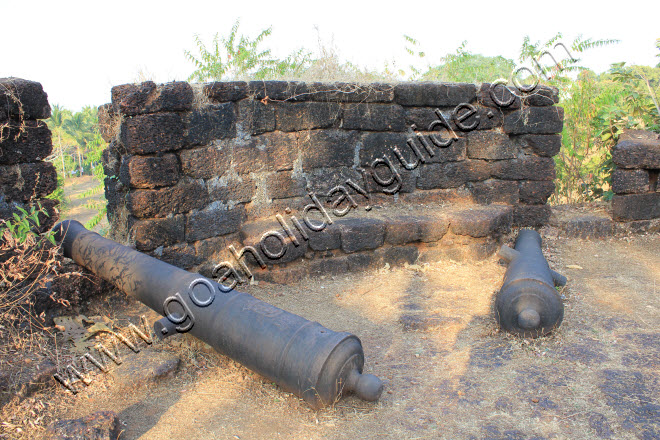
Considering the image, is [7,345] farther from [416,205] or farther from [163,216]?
[416,205]

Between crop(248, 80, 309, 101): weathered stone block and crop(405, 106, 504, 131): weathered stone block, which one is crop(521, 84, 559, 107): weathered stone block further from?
crop(248, 80, 309, 101): weathered stone block

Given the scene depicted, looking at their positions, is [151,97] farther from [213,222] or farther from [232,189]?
[213,222]

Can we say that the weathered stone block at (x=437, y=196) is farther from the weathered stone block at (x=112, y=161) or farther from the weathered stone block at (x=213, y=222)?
the weathered stone block at (x=112, y=161)

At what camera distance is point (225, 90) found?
470cm

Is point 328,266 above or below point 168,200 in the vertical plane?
below

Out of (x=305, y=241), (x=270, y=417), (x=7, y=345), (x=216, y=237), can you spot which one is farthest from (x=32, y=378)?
(x=305, y=241)

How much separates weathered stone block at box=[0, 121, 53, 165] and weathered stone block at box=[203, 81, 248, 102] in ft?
4.89

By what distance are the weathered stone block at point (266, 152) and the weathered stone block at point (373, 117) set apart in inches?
25.4

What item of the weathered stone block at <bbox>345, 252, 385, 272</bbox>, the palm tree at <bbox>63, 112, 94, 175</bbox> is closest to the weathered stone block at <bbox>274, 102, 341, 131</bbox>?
the weathered stone block at <bbox>345, 252, 385, 272</bbox>

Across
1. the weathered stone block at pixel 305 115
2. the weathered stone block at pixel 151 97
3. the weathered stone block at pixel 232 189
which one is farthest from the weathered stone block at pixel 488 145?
the weathered stone block at pixel 151 97

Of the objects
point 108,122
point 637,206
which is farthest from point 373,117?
point 637,206

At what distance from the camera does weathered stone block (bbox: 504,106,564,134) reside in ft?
20.1

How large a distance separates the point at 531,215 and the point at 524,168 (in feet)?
2.15

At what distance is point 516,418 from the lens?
2.63 metres
